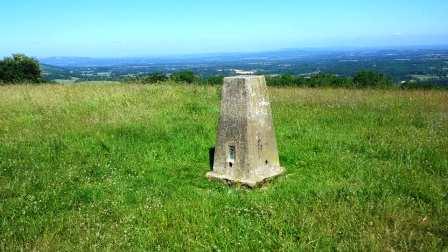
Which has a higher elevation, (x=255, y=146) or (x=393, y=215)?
(x=255, y=146)

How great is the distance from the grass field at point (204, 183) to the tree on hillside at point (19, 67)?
30.4 meters

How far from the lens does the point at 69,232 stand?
220 inches

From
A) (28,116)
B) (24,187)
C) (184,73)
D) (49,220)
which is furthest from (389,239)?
(184,73)

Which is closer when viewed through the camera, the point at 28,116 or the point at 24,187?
the point at 24,187

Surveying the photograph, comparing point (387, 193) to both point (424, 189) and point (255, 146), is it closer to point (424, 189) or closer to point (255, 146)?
point (424, 189)

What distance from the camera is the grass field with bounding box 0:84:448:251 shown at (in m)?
5.26

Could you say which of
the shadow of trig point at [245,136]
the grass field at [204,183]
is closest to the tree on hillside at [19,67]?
the grass field at [204,183]

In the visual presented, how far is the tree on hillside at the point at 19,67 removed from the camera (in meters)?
41.6

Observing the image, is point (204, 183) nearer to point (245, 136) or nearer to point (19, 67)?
point (245, 136)

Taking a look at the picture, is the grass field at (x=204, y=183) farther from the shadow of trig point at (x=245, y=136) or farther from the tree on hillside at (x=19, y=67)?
the tree on hillside at (x=19, y=67)

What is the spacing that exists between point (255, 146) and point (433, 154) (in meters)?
3.48

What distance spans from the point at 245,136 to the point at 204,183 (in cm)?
106

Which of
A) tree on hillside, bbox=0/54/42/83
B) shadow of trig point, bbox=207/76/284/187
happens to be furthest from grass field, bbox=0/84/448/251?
tree on hillside, bbox=0/54/42/83

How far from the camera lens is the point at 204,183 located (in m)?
7.71
